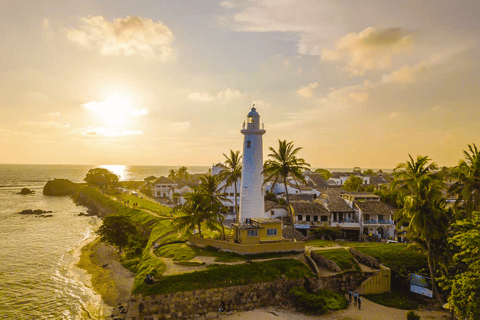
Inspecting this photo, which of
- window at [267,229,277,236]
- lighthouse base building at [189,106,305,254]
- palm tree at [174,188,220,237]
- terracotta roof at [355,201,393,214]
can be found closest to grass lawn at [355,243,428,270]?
lighthouse base building at [189,106,305,254]

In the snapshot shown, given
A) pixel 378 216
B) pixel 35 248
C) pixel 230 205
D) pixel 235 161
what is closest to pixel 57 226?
pixel 35 248

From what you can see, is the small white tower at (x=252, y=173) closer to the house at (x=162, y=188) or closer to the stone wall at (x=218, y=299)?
the stone wall at (x=218, y=299)

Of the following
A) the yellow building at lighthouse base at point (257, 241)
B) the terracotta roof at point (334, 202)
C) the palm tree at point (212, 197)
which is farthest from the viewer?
the terracotta roof at point (334, 202)

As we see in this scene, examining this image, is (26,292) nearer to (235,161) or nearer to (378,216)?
(235,161)

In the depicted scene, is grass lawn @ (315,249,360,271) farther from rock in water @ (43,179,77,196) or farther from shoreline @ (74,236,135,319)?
rock in water @ (43,179,77,196)

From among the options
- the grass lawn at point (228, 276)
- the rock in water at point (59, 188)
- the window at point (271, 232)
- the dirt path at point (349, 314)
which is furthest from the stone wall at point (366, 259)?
the rock in water at point (59, 188)

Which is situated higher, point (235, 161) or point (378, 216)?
point (235, 161)
